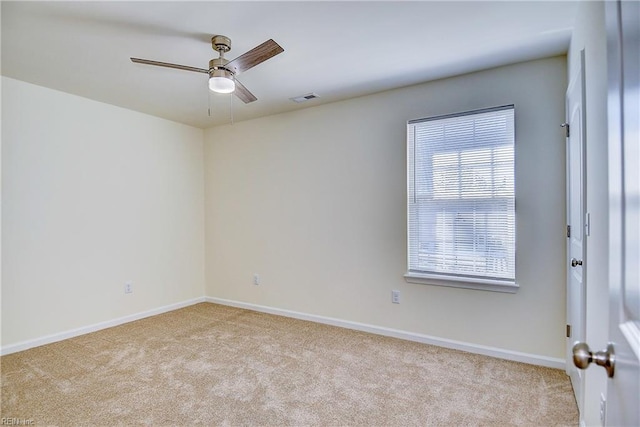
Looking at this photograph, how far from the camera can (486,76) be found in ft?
9.28

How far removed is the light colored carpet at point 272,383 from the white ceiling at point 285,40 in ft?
7.95

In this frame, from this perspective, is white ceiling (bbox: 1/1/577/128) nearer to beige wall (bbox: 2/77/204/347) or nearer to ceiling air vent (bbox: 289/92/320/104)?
ceiling air vent (bbox: 289/92/320/104)

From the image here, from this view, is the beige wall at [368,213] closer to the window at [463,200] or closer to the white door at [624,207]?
the window at [463,200]

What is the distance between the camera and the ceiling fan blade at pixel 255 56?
1.93 m

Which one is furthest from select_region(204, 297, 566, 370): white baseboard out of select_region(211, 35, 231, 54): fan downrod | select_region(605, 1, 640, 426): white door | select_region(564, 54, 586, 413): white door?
select_region(211, 35, 231, 54): fan downrod

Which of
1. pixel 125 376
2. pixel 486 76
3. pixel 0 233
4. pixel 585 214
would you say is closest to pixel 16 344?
pixel 0 233

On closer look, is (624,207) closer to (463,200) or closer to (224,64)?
(224,64)

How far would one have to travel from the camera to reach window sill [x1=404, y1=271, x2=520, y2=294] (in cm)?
272

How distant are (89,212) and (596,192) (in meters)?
4.21

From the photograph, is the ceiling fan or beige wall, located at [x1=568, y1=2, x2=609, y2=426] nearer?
beige wall, located at [x1=568, y1=2, x2=609, y2=426]

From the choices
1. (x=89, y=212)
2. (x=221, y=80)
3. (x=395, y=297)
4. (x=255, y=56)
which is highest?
(x=255, y=56)

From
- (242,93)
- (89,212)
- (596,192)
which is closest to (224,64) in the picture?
(242,93)

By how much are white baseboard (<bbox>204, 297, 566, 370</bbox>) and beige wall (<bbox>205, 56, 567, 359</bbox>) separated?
0.14 feet

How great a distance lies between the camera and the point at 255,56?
2.05m
